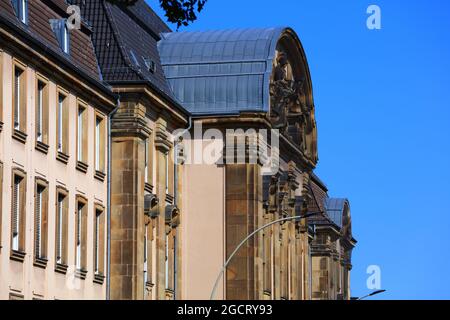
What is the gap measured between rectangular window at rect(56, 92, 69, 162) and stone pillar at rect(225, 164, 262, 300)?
52.7 ft

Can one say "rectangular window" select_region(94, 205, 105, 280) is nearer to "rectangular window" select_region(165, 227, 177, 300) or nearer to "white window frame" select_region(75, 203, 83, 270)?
"white window frame" select_region(75, 203, 83, 270)

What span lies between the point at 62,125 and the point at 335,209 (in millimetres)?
51273

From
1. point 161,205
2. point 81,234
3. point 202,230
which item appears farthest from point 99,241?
point 202,230

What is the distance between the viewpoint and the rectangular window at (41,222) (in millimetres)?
39156

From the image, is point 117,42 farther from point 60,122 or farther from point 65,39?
point 60,122

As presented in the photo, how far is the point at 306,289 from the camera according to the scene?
235 ft

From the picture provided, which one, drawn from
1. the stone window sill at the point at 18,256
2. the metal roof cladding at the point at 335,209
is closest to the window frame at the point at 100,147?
the stone window sill at the point at 18,256

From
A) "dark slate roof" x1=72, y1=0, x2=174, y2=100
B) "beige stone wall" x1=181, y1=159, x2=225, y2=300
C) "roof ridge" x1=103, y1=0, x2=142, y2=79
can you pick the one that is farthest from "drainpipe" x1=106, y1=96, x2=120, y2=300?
"beige stone wall" x1=181, y1=159, x2=225, y2=300

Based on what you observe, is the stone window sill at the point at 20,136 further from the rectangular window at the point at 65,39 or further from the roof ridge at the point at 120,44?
the roof ridge at the point at 120,44

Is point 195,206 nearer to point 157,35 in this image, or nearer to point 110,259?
point 157,35

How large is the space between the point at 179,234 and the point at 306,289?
18.0 m

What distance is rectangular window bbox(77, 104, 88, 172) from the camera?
43.9m
